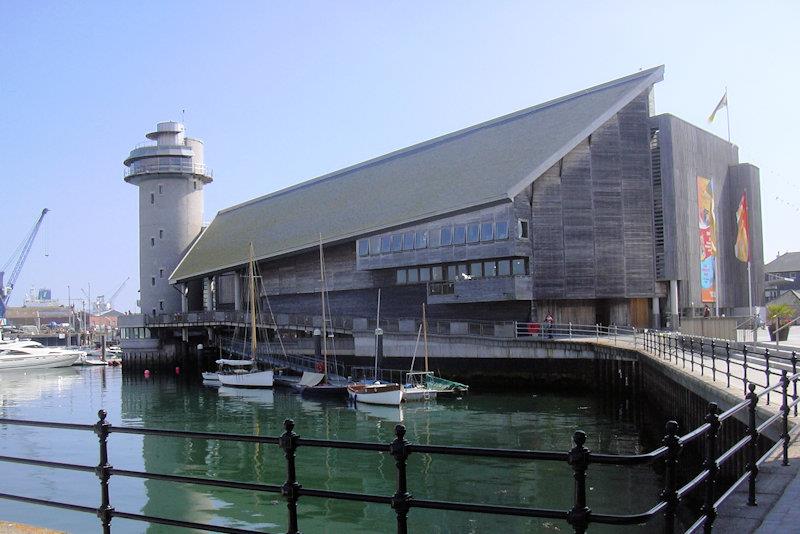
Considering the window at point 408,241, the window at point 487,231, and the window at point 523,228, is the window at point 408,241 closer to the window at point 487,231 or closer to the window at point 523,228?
the window at point 487,231

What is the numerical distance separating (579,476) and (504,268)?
41.1 meters

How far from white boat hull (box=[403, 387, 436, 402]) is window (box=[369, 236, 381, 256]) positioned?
14.7 m

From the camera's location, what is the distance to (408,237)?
4934cm

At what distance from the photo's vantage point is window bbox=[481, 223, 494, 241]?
45.1m

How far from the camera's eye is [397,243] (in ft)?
164

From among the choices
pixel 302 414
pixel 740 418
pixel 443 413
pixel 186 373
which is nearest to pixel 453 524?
pixel 740 418

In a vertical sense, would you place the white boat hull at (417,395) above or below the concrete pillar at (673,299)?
below

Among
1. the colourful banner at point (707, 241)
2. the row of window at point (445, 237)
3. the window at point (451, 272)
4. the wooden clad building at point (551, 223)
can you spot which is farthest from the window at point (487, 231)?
the colourful banner at point (707, 241)

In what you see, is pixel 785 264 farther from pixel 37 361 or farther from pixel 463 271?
pixel 37 361

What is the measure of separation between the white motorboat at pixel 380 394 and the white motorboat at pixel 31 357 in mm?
57147

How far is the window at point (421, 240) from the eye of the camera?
4828 centimetres

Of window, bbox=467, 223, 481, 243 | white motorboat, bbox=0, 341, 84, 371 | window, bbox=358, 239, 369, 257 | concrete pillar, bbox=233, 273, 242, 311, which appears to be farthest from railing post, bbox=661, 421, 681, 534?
white motorboat, bbox=0, 341, 84, 371

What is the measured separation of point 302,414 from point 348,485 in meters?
A: 16.2

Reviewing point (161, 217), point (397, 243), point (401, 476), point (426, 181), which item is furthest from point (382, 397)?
point (161, 217)
